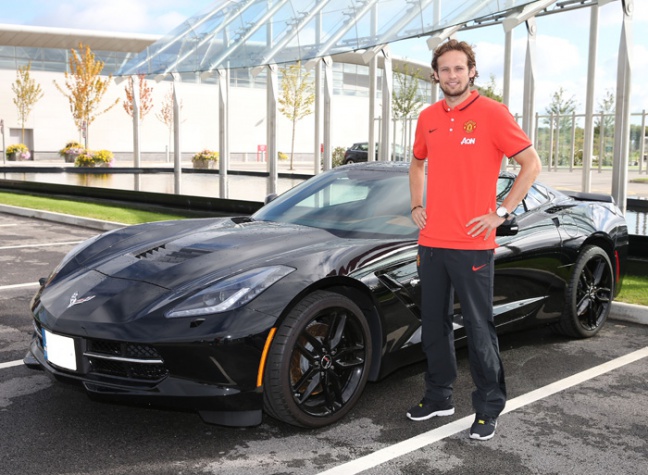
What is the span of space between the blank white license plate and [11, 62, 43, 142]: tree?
52.4 m

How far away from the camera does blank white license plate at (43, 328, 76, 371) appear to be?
357 cm

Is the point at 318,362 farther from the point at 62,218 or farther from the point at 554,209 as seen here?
the point at 62,218

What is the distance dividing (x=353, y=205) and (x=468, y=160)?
1418 millimetres

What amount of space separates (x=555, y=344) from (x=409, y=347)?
6.26ft

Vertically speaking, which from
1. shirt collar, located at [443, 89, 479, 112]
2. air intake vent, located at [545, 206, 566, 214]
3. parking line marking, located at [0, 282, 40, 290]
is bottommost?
parking line marking, located at [0, 282, 40, 290]

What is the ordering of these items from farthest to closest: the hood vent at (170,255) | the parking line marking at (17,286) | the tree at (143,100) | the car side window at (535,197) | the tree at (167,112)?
the tree at (167,112) → the tree at (143,100) → the parking line marking at (17,286) → the car side window at (535,197) → the hood vent at (170,255)

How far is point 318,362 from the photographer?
375 cm

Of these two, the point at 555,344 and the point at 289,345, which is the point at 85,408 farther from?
the point at 555,344

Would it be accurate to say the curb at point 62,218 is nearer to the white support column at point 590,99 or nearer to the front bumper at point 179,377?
the white support column at point 590,99

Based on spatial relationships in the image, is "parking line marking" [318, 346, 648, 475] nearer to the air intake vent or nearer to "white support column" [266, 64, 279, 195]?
the air intake vent

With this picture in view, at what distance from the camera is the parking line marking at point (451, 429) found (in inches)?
134

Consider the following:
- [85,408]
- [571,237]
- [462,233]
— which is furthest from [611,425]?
[85,408]

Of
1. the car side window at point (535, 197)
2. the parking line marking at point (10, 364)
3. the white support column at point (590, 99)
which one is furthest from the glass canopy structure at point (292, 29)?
the parking line marking at point (10, 364)

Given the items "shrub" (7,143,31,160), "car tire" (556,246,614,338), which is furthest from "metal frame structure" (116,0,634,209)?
"shrub" (7,143,31,160)
